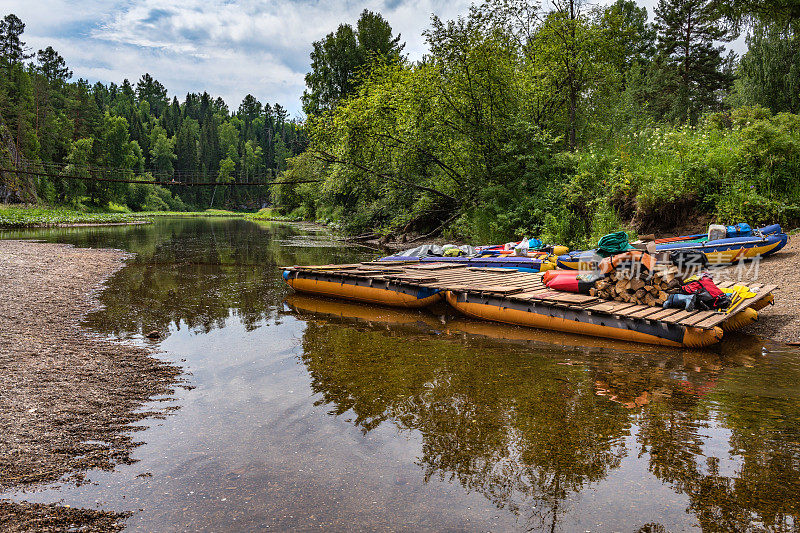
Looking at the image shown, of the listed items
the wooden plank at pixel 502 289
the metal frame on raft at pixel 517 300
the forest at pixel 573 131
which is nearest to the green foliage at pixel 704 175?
the forest at pixel 573 131

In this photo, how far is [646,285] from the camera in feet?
32.4

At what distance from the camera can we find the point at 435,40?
22531 millimetres

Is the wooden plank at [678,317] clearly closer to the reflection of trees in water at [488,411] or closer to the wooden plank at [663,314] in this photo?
the wooden plank at [663,314]

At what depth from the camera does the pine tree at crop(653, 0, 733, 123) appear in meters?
36.7

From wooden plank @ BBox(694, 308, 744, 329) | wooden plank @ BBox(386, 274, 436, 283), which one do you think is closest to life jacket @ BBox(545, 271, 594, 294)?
wooden plank @ BBox(694, 308, 744, 329)

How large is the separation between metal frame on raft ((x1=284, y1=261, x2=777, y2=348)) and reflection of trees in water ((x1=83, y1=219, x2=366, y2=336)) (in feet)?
6.86

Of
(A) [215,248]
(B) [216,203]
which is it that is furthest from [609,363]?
(B) [216,203]

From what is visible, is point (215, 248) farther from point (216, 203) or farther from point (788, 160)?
point (216, 203)

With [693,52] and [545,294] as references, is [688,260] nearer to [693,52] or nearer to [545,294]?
[545,294]

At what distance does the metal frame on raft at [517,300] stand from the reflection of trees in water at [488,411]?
5.43 feet

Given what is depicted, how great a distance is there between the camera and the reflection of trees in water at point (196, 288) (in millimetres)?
11180

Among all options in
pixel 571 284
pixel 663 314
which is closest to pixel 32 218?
pixel 571 284

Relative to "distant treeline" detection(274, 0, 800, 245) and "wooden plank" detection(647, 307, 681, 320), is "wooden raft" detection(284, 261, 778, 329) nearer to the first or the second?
"wooden plank" detection(647, 307, 681, 320)

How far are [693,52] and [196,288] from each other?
1624 inches
